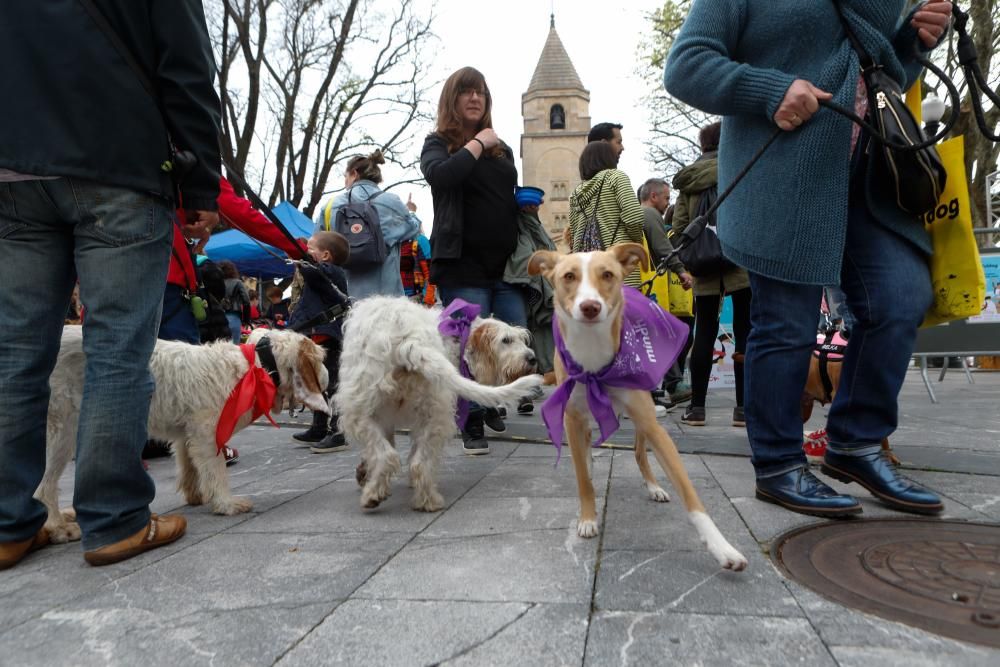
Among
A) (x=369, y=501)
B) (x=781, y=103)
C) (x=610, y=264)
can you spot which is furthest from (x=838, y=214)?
(x=369, y=501)

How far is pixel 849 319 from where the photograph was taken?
10.1 feet

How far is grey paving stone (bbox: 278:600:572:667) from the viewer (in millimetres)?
1559

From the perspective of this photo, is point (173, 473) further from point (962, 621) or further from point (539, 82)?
point (539, 82)

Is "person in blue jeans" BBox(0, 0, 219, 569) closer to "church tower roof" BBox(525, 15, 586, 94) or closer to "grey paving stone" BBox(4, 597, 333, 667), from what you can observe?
"grey paving stone" BBox(4, 597, 333, 667)

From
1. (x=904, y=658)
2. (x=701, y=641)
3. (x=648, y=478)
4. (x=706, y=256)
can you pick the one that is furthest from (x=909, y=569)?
(x=706, y=256)

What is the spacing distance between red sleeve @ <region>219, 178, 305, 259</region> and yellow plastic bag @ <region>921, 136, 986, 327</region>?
3.72 metres

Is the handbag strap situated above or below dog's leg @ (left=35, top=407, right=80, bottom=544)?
above

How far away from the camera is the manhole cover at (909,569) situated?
66.2 inches

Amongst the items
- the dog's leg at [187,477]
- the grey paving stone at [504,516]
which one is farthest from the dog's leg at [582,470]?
the dog's leg at [187,477]

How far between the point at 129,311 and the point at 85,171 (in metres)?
0.53

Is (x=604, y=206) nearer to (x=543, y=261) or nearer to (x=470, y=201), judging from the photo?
(x=470, y=201)

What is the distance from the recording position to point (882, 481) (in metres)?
2.70

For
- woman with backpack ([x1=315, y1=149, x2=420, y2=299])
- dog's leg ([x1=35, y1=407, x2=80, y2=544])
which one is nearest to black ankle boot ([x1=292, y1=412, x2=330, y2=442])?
woman with backpack ([x1=315, y1=149, x2=420, y2=299])

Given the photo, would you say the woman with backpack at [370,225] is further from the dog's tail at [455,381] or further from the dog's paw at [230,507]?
the dog's paw at [230,507]
